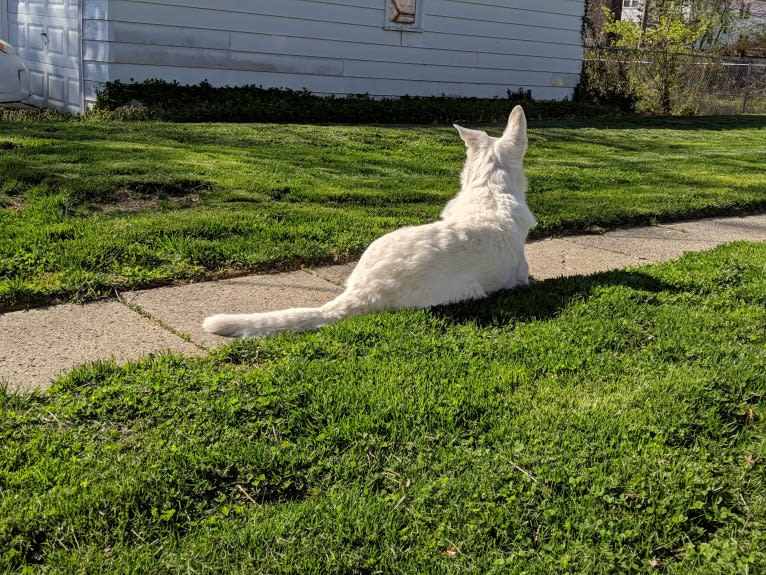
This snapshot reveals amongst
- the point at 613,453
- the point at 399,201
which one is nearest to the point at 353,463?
the point at 613,453

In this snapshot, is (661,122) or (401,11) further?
(661,122)

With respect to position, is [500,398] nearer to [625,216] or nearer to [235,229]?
[235,229]

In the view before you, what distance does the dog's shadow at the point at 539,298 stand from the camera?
4.14 meters

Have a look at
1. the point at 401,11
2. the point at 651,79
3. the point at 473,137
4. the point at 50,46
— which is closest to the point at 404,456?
the point at 473,137

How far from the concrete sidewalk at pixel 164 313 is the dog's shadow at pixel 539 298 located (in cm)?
41

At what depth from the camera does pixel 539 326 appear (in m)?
4.05

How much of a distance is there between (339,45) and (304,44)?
83 centimetres

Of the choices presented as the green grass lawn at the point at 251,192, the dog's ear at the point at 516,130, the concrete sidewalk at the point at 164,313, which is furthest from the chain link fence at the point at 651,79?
the dog's ear at the point at 516,130

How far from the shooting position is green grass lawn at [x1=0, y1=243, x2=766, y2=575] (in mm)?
2336

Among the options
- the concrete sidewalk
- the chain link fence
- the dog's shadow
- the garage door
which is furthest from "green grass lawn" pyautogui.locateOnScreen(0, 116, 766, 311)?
the chain link fence

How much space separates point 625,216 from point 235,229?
3.80 meters

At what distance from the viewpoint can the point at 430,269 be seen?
13.6 ft

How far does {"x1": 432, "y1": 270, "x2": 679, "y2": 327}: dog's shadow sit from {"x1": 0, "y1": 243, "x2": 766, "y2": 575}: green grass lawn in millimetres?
148

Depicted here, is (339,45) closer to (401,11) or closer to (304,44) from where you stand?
(304,44)
